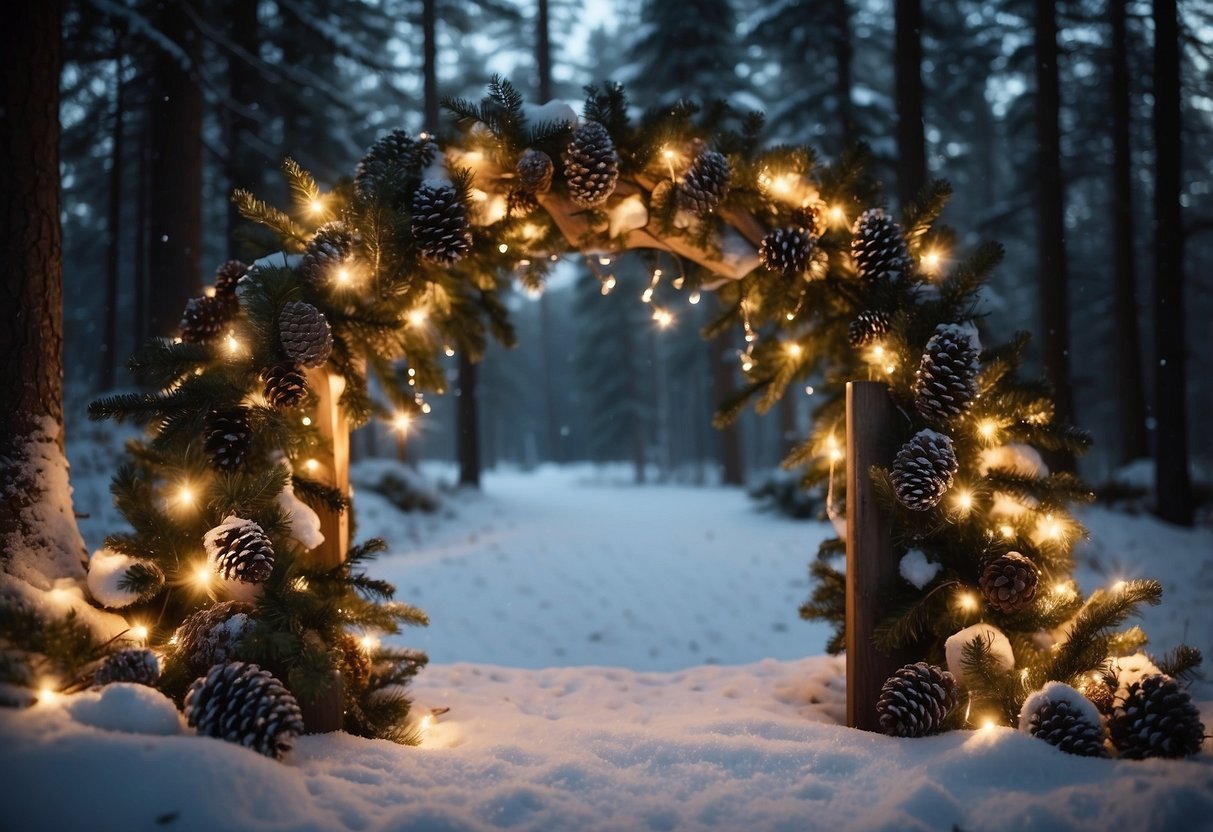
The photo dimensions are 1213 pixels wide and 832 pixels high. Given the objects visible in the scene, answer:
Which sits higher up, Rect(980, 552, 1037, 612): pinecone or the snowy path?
Rect(980, 552, 1037, 612): pinecone

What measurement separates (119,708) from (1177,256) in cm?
1177

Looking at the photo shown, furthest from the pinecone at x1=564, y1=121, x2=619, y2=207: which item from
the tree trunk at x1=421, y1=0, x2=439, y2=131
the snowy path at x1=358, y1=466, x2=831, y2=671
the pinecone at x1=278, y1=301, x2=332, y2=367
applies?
the tree trunk at x1=421, y1=0, x2=439, y2=131

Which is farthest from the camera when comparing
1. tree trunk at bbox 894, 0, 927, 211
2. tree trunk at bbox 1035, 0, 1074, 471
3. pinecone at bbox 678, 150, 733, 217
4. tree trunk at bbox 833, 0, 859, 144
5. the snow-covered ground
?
tree trunk at bbox 833, 0, 859, 144

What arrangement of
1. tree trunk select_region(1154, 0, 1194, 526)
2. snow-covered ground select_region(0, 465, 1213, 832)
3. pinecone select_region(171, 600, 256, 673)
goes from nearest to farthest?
snow-covered ground select_region(0, 465, 1213, 832) < pinecone select_region(171, 600, 256, 673) < tree trunk select_region(1154, 0, 1194, 526)

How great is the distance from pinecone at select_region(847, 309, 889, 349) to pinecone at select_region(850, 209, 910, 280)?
0.20 m

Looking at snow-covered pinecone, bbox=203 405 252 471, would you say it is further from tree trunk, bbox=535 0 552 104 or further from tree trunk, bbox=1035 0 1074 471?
tree trunk, bbox=535 0 552 104

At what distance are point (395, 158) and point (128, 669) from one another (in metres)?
2.45

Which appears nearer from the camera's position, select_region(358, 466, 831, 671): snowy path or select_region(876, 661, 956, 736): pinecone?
select_region(876, 661, 956, 736): pinecone

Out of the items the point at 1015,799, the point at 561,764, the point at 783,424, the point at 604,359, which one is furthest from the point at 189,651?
the point at 604,359

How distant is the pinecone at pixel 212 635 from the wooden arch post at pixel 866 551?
96.7 inches

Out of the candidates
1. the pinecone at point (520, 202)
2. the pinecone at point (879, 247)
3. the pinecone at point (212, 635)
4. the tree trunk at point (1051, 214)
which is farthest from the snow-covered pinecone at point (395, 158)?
the tree trunk at point (1051, 214)

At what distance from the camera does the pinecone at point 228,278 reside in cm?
327

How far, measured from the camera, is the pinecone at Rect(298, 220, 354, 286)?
3.03 meters

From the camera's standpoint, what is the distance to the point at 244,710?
2.22m
